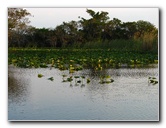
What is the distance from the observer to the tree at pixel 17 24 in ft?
25.3

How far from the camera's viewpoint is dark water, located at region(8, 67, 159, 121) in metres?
6.54

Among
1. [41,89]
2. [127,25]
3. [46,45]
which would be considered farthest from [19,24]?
[127,25]

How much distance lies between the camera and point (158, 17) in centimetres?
679

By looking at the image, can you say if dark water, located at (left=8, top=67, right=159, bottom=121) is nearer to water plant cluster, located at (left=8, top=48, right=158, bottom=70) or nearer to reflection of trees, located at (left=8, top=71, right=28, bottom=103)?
reflection of trees, located at (left=8, top=71, right=28, bottom=103)

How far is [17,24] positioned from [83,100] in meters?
2.27

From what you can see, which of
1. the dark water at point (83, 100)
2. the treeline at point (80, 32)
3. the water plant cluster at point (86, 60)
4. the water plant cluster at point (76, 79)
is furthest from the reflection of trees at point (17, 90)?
the water plant cluster at point (86, 60)

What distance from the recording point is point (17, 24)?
A: 8.47m

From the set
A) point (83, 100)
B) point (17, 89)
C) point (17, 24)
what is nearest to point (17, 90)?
point (17, 89)

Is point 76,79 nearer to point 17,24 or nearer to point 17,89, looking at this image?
point 17,24

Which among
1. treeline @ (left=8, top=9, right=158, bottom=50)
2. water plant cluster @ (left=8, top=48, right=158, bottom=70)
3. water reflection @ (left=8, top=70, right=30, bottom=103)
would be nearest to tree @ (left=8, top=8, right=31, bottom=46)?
treeline @ (left=8, top=9, right=158, bottom=50)

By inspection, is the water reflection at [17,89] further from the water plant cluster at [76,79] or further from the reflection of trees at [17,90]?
the water plant cluster at [76,79]

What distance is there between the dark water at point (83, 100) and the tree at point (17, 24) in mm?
757

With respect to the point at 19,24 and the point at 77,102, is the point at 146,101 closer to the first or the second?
the point at 77,102
